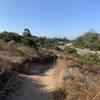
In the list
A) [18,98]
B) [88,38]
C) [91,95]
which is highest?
[88,38]

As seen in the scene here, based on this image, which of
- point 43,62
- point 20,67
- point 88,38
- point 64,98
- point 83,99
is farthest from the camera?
point 88,38

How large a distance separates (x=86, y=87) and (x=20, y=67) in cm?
473

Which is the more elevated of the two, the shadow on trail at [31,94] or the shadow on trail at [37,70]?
the shadow on trail at [37,70]

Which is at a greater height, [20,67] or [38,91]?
[20,67]

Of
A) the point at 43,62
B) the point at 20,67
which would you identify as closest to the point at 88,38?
the point at 43,62

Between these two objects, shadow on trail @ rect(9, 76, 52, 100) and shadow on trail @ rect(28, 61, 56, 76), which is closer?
shadow on trail @ rect(9, 76, 52, 100)

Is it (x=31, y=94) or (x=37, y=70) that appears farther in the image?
(x=37, y=70)

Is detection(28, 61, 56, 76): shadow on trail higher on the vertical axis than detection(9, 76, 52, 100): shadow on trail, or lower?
higher

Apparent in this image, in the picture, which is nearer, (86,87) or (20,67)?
(86,87)

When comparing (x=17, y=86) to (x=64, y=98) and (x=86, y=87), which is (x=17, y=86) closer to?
(x=64, y=98)

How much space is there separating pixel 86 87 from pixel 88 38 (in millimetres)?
58439

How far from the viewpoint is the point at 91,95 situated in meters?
3.41

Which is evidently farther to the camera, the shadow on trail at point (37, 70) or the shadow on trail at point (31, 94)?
the shadow on trail at point (37, 70)

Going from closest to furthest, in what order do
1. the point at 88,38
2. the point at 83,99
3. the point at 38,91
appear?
the point at 83,99 < the point at 38,91 < the point at 88,38
